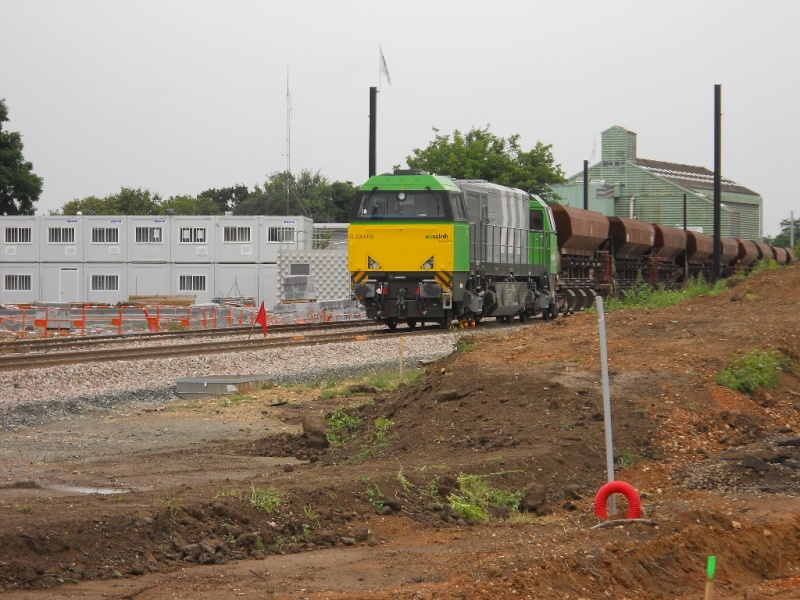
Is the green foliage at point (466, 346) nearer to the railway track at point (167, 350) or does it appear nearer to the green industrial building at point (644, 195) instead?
the railway track at point (167, 350)

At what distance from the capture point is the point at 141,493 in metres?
8.62

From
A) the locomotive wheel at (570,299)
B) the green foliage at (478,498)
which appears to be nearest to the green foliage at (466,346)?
the green foliage at (478,498)

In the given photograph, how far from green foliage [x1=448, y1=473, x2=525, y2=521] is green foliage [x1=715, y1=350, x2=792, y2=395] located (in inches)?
221

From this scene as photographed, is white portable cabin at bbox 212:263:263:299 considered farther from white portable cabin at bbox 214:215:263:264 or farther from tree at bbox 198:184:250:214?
tree at bbox 198:184:250:214

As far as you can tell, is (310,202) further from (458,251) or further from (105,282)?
(458,251)

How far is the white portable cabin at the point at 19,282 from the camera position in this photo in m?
64.9

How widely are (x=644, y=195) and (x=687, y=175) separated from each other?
1165 cm

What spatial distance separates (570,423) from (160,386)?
8094 mm

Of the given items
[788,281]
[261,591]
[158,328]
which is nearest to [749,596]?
[261,591]

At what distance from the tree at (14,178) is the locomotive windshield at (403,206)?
188 feet

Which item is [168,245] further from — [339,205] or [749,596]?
[749,596]

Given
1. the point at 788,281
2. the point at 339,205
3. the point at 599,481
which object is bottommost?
the point at 599,481

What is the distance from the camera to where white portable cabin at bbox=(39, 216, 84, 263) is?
64438 mm

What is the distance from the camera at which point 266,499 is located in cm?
806
